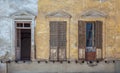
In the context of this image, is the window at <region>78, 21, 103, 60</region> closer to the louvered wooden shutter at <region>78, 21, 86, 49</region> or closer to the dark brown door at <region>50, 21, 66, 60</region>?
the louvered wooden shutter at <region>78, 21, 86, 49</region>

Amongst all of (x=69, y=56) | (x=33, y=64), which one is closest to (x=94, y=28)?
(x=69, y=56)

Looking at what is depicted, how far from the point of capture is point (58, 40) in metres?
20.4

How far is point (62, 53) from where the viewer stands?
20391 mm

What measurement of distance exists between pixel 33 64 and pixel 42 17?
2557 millimetres

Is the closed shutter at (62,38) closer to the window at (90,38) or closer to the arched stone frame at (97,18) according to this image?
the window at (90,38)

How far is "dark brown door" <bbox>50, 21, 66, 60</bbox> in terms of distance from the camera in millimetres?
20375

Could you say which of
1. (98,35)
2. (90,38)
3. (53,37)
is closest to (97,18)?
(98,35)

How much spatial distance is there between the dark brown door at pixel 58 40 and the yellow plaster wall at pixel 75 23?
0.71 feet

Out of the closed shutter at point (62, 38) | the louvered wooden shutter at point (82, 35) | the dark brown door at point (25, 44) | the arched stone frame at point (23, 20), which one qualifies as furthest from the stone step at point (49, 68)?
the louvered wooden shutter at point (82, 35)

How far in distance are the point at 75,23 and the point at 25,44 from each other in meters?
3.12

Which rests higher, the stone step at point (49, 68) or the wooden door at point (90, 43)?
the wooden door at point (90, 43)

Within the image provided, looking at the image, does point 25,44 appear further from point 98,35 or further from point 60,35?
point 98,35

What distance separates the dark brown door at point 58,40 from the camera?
2038 centimetres

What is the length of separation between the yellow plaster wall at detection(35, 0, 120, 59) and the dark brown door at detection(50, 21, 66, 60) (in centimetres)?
22
